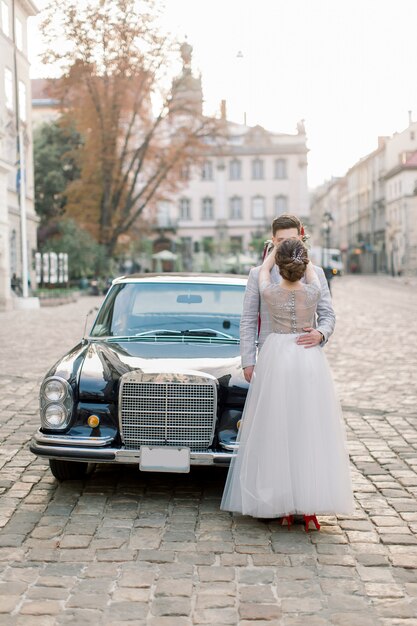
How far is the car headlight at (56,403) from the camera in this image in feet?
19.6

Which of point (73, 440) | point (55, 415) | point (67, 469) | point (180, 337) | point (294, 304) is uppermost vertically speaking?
point (294, 304)

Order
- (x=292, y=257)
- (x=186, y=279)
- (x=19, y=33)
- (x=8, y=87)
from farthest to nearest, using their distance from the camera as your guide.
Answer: (x=19, y=33) → (x=8, y=87) → (x=186, y=279) → (x=292, y=257)

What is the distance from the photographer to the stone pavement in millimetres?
4094

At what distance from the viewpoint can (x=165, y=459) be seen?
5781mm

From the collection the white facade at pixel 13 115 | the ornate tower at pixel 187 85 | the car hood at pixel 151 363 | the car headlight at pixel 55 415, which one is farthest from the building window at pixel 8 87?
the car headlight at pixel 55 415

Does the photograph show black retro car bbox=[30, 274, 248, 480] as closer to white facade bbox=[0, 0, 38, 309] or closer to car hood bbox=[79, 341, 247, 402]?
car hood bbox=[79, 341, 247, 402]

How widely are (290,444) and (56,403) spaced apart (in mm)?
1728

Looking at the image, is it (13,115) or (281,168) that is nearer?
(13,115)

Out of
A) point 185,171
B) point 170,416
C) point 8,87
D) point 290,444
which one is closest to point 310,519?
point 290,444

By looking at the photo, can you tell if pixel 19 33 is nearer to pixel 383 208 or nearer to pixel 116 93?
pixel 116 93

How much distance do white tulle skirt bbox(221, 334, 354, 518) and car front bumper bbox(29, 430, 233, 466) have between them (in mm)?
382

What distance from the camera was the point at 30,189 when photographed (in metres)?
45.5

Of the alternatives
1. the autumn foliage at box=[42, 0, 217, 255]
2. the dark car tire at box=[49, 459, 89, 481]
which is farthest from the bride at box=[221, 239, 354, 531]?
the autumn foliage at box=[42, 0, 217, 255]

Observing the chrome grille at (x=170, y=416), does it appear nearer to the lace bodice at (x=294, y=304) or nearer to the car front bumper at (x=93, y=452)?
the car front bumper at (x=93, y=452)
